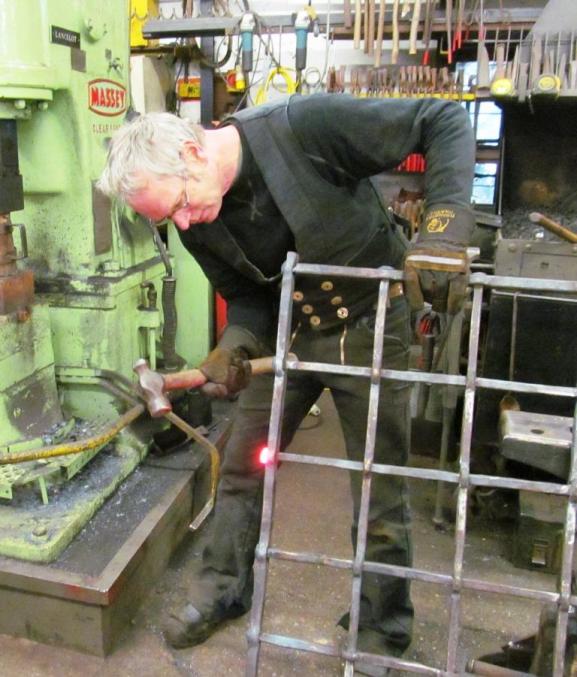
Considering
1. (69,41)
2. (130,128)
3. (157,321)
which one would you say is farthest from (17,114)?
(157,321)

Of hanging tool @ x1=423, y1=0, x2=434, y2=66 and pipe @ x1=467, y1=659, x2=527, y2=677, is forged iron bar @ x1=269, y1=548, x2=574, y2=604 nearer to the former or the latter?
pipe @ x1=467, y1=659, x2=527, y2=677

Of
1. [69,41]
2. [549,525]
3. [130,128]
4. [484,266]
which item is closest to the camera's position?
[130,128]

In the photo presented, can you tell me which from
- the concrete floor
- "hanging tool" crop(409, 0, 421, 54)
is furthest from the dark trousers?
"hanging tool" crop(409, 0, 421, 54)

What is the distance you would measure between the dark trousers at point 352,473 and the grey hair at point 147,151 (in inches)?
20.7

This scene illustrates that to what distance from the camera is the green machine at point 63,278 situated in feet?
5.69

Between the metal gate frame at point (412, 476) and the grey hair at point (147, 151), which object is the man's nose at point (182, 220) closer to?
the grey hair at point (147, 151)

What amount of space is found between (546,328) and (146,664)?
4.74 feet

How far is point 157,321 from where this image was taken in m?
2.23

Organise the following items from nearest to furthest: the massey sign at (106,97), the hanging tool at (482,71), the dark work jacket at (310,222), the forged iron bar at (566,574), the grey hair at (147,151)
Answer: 1. the forged iron bar at (566,574)
2. the grey hair at (147,151)
3. the dark work jacket at (310,222)
4. the massey sign at (106,97)
5. the hanging tool at (482,71)

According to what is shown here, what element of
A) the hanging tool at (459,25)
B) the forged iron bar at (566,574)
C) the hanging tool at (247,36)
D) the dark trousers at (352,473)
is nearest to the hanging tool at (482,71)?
the hanging tool at (459,25)

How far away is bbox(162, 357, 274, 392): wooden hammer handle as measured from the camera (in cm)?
128

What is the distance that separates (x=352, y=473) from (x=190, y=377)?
526mm

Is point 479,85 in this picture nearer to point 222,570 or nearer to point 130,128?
point 130,128

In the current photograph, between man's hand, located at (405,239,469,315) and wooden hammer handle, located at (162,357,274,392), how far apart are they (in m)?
0.30
